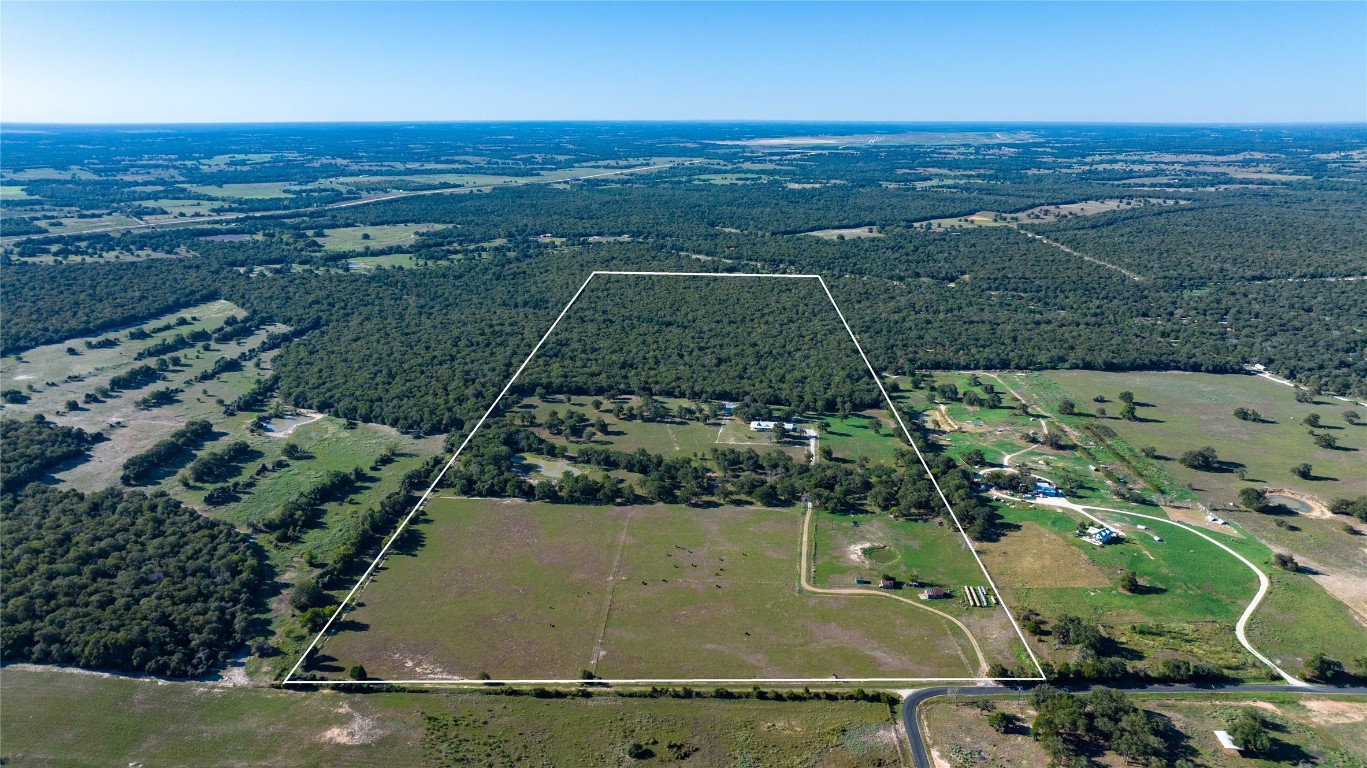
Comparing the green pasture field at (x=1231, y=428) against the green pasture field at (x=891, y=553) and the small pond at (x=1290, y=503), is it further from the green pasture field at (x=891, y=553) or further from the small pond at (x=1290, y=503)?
the green pasture field at (x=891, y=553)

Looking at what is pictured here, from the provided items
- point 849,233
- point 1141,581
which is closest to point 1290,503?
point 1141,581

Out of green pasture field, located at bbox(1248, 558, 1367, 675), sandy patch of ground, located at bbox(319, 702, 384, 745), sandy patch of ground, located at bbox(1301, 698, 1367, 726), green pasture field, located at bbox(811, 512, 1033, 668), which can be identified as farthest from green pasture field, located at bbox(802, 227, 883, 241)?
sandy patch of ground, located at bbox(319, 702, 384, 745)

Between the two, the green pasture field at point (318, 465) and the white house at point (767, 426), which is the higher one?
the white house at point (767, 426)

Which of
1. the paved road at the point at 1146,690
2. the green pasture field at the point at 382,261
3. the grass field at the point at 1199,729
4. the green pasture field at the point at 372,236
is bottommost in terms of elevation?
the grass field at the point at 1199,729

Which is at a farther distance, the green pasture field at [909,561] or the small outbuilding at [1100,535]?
the small outbuilding at [1100,535]

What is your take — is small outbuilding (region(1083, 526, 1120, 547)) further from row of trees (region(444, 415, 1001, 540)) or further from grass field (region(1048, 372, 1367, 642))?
grass field (region(1048, 372, 1367, 642))

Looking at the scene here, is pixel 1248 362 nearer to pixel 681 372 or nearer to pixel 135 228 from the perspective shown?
pixel 681 372

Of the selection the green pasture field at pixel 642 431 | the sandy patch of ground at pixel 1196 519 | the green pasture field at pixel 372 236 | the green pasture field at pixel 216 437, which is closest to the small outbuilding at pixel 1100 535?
the sandy patch of ground at pixel 1196 519

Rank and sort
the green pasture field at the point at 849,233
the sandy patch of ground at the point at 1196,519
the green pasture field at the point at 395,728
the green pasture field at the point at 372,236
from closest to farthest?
the green pasture field at the point at 395,728 → the sandy patch of ground at the point at 1196,519 → the green pasture field at the point at 372,236 → the green pasture field at the point at 849,233
